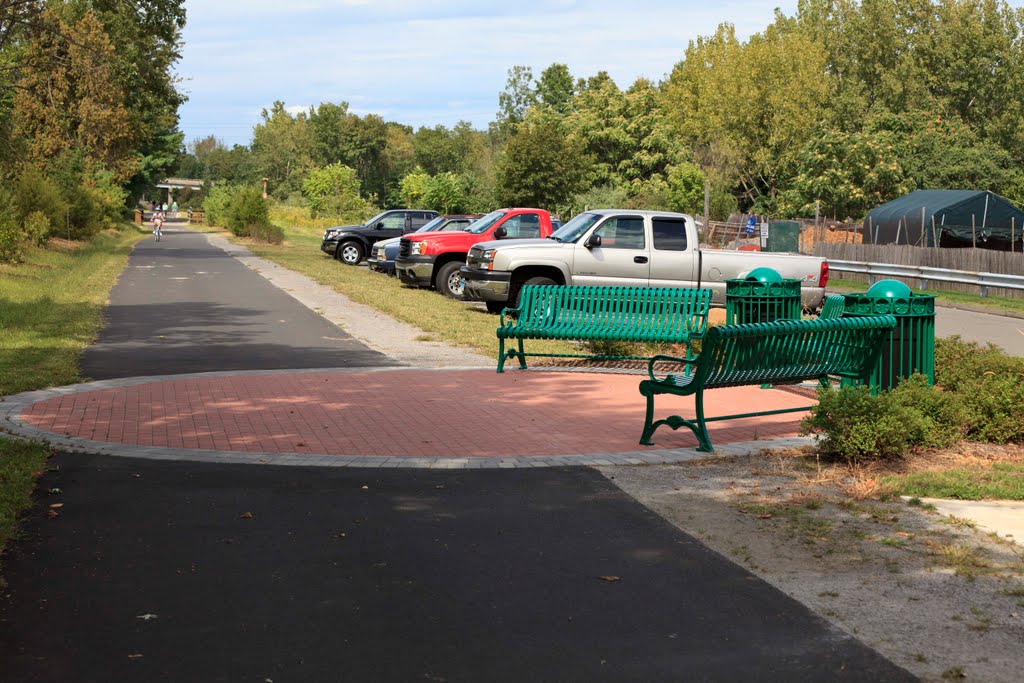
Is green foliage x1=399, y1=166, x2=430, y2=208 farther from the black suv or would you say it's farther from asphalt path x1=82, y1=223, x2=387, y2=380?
asphalt path x1=82, y1=223, x2=387, y2=380

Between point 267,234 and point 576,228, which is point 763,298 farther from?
point 267,234

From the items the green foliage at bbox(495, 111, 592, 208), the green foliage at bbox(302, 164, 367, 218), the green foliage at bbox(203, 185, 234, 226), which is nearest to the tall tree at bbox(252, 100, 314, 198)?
the green foliage at bbox(203, 185, 234, 226)

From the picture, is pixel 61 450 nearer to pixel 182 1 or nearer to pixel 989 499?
pixel 989 499

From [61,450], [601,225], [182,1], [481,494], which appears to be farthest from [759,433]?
[182,1]

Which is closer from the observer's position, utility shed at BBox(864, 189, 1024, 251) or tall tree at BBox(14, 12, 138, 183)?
utility shed at BBox(864, 189, 1024, 251)

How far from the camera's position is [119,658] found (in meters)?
4.45

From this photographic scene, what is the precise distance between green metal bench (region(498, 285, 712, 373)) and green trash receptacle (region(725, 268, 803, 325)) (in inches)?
35.2

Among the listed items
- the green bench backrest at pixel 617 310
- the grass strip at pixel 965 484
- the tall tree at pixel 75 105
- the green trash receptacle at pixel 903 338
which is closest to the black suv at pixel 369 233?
the tall tree at pixel 75 105

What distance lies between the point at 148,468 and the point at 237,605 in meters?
3.06

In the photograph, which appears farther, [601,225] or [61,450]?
[601,225]

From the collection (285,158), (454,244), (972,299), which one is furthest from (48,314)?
(285,158)

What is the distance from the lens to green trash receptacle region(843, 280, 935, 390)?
964 cm

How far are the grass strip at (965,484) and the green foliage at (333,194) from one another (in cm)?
6418

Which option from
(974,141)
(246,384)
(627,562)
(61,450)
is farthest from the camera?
(974,141)
